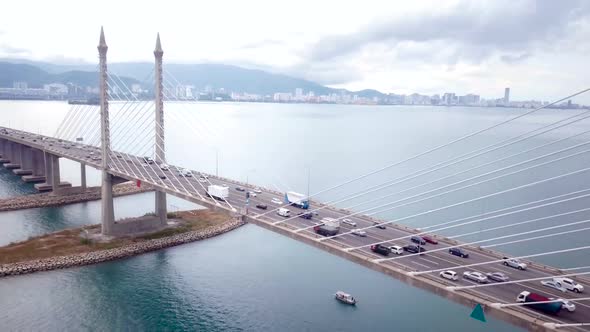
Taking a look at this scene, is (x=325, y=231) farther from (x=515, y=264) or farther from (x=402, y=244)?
(x=515, y=264)

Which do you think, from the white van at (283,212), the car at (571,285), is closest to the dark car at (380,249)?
the car at (571,285)

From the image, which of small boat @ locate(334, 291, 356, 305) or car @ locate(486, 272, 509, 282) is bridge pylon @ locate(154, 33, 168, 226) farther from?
car @ locate(486, 272, 509, 282)

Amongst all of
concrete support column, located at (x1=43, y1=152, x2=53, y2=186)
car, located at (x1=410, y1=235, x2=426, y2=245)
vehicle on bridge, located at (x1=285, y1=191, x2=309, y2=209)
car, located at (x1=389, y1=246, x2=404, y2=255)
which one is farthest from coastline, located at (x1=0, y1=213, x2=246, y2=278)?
concrete support column, located at (x1=43, y1=152, x2=53, y2=186)

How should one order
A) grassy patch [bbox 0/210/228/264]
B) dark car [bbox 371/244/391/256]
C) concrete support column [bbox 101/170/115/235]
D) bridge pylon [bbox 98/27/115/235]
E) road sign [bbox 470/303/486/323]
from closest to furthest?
road sign [bbox 470/303/486/323]
dark car [bbox 371/244/391/256]
grassy patch [bbox 0/210/228/264]
bridge pylon [bbox 98/27/115/235]
concrete support column [bbox 101/170/115/235]

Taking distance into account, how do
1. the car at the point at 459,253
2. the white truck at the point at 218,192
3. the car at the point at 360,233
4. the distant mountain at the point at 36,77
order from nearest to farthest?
1. the car at the point at 459,253
2. the car at the point at 360,233
3. the white truck at the point at 218,192
4. the distant mountain at the point at 36,77

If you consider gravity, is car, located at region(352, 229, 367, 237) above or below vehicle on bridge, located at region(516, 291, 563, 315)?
below

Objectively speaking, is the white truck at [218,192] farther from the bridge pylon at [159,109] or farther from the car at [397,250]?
the car at [397,250]

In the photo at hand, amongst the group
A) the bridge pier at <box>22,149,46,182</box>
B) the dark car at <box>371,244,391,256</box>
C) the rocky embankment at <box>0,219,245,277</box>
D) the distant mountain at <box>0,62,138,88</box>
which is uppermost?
the distant mountain at <box>0,62,138,88</box>

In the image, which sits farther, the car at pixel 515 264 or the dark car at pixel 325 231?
the dark car at pixel 325 231

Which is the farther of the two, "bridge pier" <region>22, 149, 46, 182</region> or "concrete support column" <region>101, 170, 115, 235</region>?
"bridge pier" <region>22, 149, 46, 182</region>
